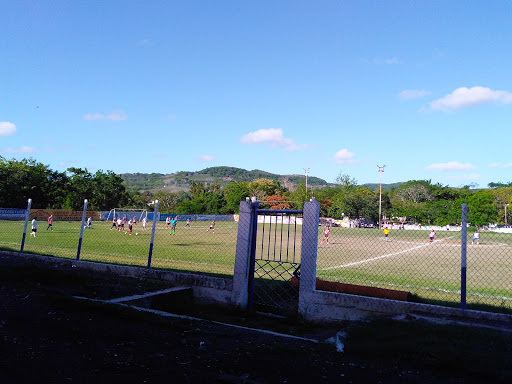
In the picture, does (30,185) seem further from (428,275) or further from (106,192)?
(428,275)

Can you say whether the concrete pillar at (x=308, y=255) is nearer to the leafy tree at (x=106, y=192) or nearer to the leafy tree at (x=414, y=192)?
the leafy tree at (x=106, y=192)

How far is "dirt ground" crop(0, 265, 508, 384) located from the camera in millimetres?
3930

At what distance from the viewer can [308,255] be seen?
23.1 ft

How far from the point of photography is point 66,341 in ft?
15.6

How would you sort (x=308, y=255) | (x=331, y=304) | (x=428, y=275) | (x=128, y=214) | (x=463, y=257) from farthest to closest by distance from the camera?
1. (x=128, y=214)
2. (x=428, y=275)
3. (x=308, y=255)
4. (x=331, y=304)
5. (x=463, y=257)

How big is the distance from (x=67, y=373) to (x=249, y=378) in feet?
5.54

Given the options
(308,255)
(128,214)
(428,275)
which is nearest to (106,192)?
(128,214)

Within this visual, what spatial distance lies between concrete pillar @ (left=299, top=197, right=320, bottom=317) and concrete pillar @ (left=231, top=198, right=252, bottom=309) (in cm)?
112

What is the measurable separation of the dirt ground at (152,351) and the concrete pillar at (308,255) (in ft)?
1.64

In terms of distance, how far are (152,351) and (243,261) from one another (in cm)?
321

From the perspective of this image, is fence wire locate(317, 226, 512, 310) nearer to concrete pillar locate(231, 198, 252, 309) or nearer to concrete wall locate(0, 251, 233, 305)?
concrete pillar locate(231, 198, 252, 309)

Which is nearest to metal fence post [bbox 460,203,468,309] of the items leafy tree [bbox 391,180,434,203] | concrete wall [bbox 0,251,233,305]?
concrete wall [bbox 0,251,233,305]

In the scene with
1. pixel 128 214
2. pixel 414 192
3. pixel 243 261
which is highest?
pixel 414 192

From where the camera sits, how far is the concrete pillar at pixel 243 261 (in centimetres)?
760
